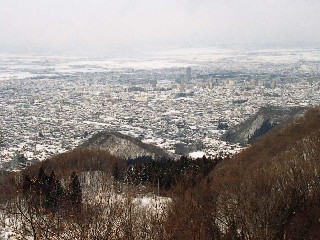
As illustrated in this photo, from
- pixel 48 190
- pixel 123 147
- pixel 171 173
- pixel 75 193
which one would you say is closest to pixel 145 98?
pixel 123 147

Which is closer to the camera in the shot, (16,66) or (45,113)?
(45,113)

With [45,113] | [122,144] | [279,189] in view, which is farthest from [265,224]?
[45,113]

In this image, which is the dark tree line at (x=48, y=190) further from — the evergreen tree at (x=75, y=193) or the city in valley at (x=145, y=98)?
the city in valley at (x=145, y=98)

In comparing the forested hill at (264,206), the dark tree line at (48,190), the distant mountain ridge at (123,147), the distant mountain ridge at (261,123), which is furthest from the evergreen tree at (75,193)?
the distant mountain ridge at (261,123)

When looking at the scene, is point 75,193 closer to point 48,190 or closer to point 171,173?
point 48,190

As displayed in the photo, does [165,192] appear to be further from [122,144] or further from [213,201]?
[122,144]

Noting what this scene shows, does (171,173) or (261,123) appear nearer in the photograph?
(171,173)
